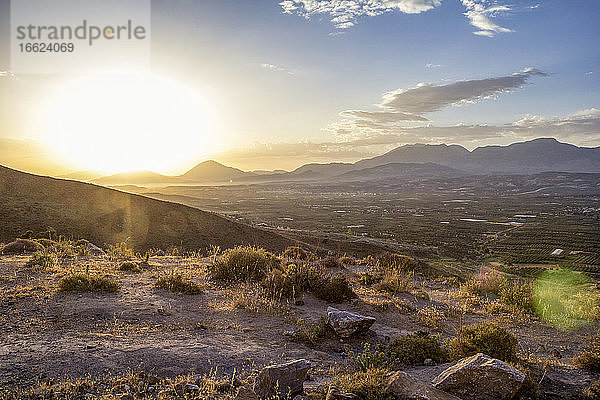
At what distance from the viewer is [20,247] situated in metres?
14.5

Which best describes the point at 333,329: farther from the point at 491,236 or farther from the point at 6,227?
the point at 491,236

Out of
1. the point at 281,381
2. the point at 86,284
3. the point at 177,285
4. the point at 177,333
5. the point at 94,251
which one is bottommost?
the point at 94,251

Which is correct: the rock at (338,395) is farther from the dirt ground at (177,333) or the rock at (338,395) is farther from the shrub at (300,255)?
the shrub at (300,255)

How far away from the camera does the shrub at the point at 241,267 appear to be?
10.9 meters

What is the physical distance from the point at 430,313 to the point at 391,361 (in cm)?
376

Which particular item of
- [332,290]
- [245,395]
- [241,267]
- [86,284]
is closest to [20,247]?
[86,284]

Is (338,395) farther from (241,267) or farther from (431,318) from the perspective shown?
(241,267)

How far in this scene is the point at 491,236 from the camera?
7831 centimetres

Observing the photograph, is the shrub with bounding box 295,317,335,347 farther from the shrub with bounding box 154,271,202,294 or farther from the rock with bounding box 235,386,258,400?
the shrub with bounding box 154,271,202,294

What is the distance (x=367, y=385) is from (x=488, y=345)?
2905 mm

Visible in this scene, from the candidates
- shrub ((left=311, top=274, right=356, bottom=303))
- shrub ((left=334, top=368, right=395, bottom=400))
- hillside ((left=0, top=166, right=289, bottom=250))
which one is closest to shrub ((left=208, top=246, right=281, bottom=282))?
shrub ((left=311, top=274, right=356, bottom=303))

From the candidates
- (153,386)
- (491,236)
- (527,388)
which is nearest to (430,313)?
(527,388)

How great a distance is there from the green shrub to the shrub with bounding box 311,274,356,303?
336 centimetres

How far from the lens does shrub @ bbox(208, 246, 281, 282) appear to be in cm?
1088
